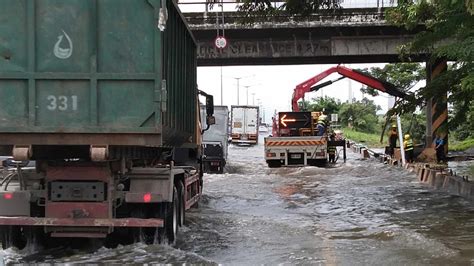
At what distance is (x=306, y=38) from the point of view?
2800 centimetres

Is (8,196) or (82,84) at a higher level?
(82,84)

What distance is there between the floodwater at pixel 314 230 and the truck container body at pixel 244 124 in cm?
3055

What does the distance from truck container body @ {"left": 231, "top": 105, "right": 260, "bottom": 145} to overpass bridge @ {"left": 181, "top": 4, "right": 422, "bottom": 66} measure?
64.9 feet

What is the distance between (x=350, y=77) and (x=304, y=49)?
2.63 meters

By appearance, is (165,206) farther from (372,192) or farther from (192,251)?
(372,192)

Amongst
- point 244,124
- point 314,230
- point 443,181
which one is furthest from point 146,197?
point 244,124

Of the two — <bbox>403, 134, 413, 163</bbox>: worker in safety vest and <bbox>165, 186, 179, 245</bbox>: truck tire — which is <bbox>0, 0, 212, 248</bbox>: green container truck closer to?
<bbox>165, 186, 179, 245</bbox>: truck tire

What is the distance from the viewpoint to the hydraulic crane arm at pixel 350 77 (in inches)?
1043

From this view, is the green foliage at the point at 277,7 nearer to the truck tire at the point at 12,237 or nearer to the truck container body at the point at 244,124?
the truck tire at the point at 12,237

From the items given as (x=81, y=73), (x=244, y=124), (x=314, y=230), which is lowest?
(x=314, y=230)

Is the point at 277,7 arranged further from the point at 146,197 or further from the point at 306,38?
the point at 306,38

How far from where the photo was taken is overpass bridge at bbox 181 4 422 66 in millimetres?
26656

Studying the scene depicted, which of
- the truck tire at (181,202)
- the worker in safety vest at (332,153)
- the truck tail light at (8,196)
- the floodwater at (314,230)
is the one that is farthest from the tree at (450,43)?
the worker in safety vest at (332,153)

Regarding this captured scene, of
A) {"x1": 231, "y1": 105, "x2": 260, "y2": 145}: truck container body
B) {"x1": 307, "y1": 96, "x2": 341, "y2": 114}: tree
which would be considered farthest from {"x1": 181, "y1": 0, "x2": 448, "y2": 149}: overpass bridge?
{"x1": 307, "y1": 96, "x2": 341, "y2": 114}: tree
